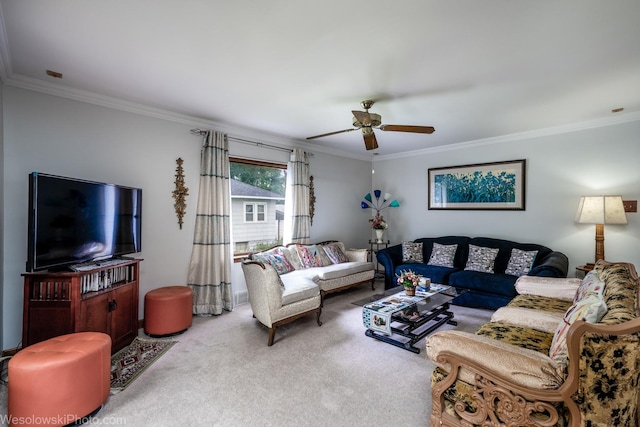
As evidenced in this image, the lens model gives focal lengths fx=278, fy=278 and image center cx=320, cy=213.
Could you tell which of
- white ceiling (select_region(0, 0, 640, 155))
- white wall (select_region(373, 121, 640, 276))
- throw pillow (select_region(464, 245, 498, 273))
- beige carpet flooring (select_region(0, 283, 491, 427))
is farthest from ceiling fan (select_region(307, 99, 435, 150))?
white wall (select_region(373, 121, 640, 276))

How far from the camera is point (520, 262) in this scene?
4.03 m

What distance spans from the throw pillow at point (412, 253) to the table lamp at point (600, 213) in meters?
2.24

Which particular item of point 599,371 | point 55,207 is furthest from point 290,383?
point 55,207

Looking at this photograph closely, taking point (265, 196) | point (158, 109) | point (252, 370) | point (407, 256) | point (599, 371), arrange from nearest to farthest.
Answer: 1. point (599, 371)
2. point (252, 370)
3. point (158, 109)
4. point (265, 196)
5. point (407, 256)

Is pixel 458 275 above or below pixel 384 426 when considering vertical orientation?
above

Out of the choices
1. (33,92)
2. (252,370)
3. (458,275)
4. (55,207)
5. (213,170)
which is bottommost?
(252,370)

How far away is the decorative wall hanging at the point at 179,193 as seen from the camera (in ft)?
12.0

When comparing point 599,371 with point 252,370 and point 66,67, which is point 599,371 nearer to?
point 252,370

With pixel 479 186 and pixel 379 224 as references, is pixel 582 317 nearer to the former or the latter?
pixel 479 186

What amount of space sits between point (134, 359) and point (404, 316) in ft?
8.92

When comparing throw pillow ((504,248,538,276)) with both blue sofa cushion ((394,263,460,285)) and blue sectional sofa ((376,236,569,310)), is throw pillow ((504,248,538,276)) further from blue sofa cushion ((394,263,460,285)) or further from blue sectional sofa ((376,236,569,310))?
blue sofa cushion ((394,263,460,285))

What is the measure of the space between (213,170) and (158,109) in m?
0.96

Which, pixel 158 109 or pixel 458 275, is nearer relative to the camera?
pixel 158 109

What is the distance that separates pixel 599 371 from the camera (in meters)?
1.21
